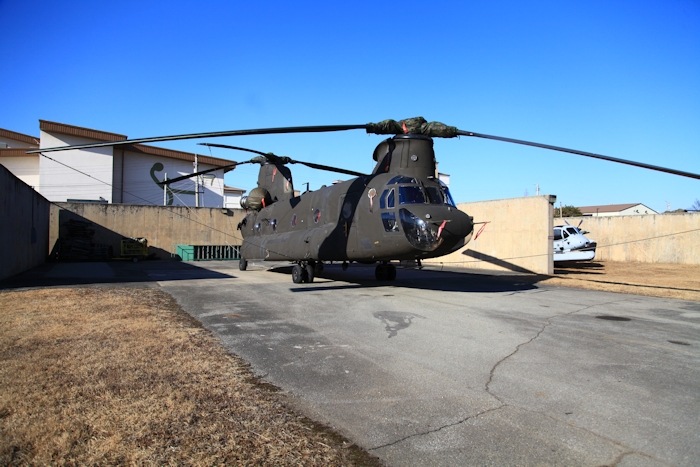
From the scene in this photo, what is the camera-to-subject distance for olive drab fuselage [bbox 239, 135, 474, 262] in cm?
1005

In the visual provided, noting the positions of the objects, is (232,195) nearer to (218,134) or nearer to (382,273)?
(382,273)

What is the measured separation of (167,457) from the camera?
291 centimetres

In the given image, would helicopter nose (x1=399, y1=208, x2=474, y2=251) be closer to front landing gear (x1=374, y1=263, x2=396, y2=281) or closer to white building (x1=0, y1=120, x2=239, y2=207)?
front landing gear (x1=374, y1=263, x2=396, y2=281)

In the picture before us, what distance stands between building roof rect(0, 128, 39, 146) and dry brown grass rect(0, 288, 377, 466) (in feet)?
157

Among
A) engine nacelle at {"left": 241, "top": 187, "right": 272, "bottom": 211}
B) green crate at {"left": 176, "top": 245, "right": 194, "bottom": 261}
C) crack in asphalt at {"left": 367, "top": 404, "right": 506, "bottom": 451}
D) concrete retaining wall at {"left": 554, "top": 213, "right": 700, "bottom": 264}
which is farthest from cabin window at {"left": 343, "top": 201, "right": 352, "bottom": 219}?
concrete retaining wall at {"left": 554, "top": 213, "right": 700, "bottom": 264}

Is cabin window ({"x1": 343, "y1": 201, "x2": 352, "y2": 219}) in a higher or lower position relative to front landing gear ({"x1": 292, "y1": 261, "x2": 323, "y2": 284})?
higher

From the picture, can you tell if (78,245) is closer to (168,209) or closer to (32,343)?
(168,209)

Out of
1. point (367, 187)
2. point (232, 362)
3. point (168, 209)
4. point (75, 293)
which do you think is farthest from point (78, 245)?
point (232, 362)

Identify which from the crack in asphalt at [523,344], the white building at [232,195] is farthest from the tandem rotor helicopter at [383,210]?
the white building at [232,195]

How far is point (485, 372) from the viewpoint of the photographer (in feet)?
16.2

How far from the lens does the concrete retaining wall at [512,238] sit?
736 inches

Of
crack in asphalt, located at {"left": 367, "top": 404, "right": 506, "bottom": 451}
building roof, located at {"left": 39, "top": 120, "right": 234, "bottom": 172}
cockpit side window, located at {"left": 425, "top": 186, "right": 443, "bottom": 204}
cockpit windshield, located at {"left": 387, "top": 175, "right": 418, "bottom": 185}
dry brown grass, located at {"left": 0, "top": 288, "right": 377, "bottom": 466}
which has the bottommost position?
crack in asphalt, located at {"left": 367, "top": 404, "right": 506, "bottom": 451}

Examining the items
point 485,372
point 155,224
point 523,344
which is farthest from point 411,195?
point 155,224

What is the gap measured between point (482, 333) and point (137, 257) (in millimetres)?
23426
